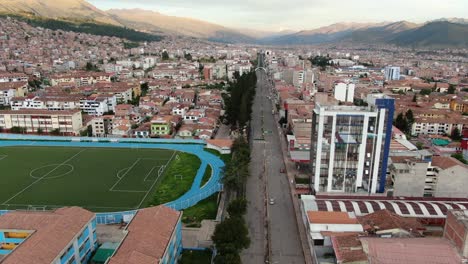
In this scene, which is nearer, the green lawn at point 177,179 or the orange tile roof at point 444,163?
the orange tile roof at point 444,163

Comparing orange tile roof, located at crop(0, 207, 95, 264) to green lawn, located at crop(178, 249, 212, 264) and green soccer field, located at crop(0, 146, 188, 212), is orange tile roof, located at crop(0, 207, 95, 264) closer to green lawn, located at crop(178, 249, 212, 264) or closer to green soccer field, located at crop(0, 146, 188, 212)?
green lawn, located at crop(178, 249, 212, 264)

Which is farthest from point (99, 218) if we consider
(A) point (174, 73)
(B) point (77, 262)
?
(A) point (174, 73)

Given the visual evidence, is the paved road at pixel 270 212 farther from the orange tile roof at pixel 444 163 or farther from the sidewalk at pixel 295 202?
the orange tile roof at pixel 444 163

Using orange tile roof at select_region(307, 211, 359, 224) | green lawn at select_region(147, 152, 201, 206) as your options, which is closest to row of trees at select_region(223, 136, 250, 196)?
green lawn at select_region(147, 152, 201, 206)

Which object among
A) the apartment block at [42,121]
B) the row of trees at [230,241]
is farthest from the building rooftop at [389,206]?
the apartment block at [42,121]

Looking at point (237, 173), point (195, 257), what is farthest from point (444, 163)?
point (195, 257)

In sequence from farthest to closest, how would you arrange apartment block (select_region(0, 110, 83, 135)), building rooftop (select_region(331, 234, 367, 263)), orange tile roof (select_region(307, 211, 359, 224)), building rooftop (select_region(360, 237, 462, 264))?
1. apartment block (select_region(0, 110, 83, 135))
2. orange tile roof (select_region(307, 211, 359, 224))
3. building rooftop (select_region(331, 234, 367, 263))
4. building rooftop (select_region(360, 237, 462, 264))
